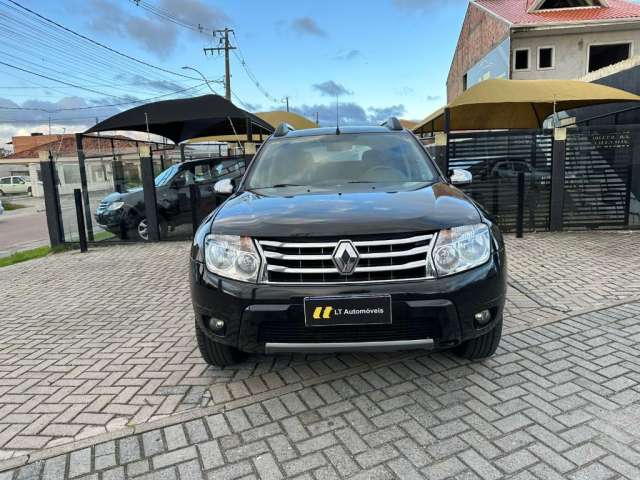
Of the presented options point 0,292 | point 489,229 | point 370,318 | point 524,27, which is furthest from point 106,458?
point 524,27

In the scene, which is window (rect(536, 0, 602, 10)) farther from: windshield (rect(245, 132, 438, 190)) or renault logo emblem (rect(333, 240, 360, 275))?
renault logo emblem (rect(333, 240, 360, 275))

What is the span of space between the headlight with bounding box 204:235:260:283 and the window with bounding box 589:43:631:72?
28242 mm

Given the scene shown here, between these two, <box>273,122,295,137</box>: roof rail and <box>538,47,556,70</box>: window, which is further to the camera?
<box>538,47,556,70</box>: window

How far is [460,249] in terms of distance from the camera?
2.75 m

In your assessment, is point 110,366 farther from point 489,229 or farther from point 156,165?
point 156,165

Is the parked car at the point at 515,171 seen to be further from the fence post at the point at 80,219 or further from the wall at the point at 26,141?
the wall at the point at 26,141

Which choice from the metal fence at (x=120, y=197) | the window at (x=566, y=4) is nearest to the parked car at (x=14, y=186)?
the metal fence at (x=120, y=197)

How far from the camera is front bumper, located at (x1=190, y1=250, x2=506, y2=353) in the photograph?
2.62 m

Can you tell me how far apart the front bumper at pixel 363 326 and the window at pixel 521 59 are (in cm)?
2600

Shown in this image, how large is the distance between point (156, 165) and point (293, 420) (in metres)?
8.41

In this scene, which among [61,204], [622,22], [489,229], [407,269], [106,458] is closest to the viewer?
[106,458]

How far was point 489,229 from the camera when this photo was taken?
2.94 metres

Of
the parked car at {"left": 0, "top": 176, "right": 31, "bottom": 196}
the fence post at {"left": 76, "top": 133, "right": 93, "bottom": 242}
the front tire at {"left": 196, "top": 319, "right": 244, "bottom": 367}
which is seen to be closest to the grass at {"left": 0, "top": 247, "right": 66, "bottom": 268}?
the fence post at {"left": 76, "top": 133, "right": 93, "bottom": 242}

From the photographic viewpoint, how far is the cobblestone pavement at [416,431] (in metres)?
2.35
